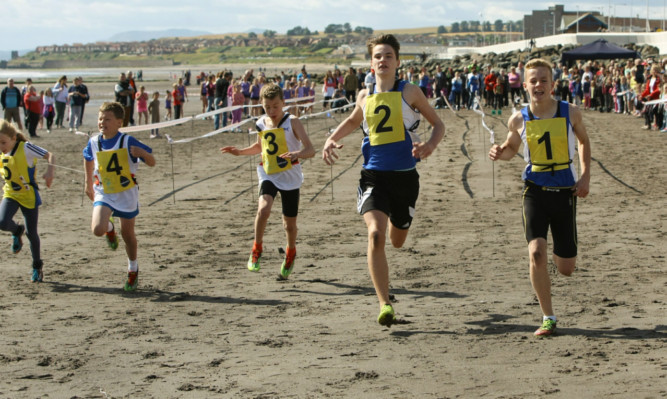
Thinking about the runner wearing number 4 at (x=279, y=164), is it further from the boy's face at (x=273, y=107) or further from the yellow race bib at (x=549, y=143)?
the yellow race bib at (x=549, y=143)

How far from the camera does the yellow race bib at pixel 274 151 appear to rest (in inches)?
329

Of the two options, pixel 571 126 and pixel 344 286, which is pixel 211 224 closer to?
pixel 344 286

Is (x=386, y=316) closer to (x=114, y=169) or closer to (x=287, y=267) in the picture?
(x=287, y=267)

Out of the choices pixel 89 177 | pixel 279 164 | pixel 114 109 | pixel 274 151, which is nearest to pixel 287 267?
pixel 279 164

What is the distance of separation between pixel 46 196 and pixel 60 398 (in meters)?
10.2

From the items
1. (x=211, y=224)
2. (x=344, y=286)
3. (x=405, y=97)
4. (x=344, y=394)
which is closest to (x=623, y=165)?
(x=211, y=224)

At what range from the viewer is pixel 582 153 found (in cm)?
629

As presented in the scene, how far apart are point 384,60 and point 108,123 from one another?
9.53 ft

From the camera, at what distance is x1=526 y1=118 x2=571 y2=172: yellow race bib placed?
614 centimetres

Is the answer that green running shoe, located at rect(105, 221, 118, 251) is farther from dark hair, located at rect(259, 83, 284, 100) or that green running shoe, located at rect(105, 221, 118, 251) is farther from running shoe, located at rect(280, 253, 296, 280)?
dark hair, located at rect(259, 83, 284, 100)

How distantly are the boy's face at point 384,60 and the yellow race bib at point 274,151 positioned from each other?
199cm

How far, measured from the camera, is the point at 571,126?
619cm

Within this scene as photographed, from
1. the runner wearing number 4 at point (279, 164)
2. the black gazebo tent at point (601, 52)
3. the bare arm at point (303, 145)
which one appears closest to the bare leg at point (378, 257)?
the bare arm at point (303, 145)

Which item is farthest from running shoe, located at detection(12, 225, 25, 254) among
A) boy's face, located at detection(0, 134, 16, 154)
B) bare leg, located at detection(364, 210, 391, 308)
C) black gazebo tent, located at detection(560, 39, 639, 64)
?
black gazebo tent, located at detection(560, 39, 639, 64)
